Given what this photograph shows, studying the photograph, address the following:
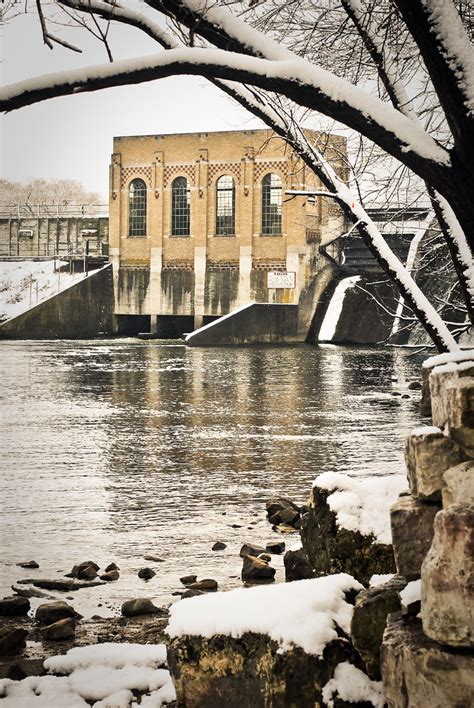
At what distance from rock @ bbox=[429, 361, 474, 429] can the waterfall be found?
44494 mm

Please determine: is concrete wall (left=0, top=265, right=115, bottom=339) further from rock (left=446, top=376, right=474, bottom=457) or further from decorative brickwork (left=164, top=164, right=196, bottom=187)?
rock (left=446, top=376, right=474, bottom=457)

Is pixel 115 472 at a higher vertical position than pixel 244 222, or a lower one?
lower

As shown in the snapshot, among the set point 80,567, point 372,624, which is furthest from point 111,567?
point 372,624

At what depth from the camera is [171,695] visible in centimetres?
480

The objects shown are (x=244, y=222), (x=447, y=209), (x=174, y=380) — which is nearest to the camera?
(x=447, y=209)

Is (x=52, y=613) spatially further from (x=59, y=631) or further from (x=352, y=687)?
(x=352, y=687)

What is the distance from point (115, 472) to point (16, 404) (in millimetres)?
8349

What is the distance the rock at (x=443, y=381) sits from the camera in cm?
416

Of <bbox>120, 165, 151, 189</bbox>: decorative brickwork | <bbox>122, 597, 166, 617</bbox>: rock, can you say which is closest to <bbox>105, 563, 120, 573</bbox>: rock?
<bbox>122, 597, 166, 617</bbox>: rock

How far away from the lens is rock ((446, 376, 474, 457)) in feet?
13.3

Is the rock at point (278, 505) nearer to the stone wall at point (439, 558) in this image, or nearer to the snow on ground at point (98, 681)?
the snow on ground at point (98, 681)

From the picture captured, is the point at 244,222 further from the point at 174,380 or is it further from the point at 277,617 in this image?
the point at 277,617

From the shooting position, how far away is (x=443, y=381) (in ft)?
14.1

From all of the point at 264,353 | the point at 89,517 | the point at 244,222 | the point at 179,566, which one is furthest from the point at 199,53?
the point at 244,222
